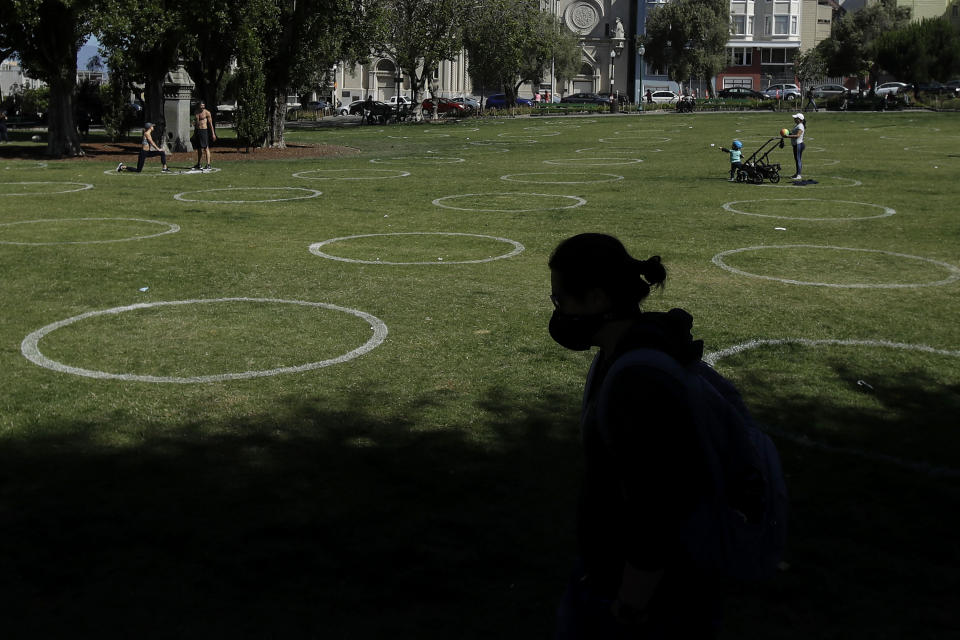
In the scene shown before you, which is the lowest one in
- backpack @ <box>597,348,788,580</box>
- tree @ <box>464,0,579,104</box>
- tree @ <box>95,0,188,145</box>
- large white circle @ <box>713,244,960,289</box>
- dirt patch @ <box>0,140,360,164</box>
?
large white circle @ <box>713,244,960,289</box>

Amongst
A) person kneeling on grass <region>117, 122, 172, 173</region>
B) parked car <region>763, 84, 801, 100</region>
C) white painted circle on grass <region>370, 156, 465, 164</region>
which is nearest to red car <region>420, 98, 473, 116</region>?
parked car <region>763, 84, 801, 100</region>

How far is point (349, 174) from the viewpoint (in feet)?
85.4

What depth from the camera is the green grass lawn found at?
4.76m

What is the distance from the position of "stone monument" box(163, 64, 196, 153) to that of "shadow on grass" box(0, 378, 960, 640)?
29.9 m

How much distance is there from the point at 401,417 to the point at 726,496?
4496mm

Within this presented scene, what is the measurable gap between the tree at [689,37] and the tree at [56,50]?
3031 inches

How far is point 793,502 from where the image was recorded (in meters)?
5.82

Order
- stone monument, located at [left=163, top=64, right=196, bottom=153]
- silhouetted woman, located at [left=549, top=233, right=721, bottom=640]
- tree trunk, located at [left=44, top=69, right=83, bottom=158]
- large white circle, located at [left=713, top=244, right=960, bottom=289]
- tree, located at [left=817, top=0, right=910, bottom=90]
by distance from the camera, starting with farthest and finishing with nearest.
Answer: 1. tree, located at [left=817, top=0, right=910, bottom=90]
2. stone monument, located at [left=163, top=64, right=196, bottom=153]
3. tree trunk, located at [left=44, top=69, right=83, bottom=158]
4. large white circle, located at [left=713, top=244, right=960, bottom=289]
5. silhouetted woman, located at [left=549, top=233, right=721, bottom=640]

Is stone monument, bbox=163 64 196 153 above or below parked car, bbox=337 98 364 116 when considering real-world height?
below

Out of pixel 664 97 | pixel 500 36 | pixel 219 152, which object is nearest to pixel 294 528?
pixel 219 152

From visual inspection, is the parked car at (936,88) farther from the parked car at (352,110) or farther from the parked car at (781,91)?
the parked car at (352,110)

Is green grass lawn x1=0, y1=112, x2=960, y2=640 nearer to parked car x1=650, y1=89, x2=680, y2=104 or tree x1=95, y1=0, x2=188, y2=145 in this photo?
tree x1=95, y1=0, x2=188, y2=145

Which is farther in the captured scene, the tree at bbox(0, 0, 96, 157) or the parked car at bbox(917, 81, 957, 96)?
the parked car at bbox(917, 81, 957, 96)

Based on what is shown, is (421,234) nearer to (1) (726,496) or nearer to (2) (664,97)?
(1) (726,496)
